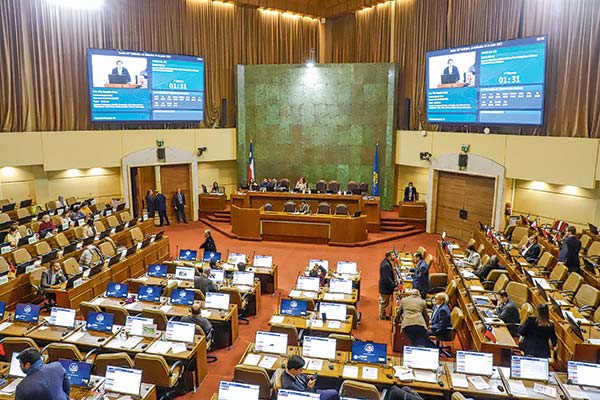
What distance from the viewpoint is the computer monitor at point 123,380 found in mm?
6148

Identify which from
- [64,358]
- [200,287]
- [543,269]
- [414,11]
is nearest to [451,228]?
[543,269]

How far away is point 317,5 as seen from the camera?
2333cm

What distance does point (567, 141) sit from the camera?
1402cm

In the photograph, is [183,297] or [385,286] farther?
[385,286]

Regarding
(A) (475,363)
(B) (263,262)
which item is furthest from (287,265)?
(A) (475,363)

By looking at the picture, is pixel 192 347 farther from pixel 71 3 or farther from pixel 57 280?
pixel 71 3

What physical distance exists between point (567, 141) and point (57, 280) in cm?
1378

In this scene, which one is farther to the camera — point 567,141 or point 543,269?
point 567,141

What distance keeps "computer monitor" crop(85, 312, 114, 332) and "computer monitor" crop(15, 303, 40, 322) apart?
1.07 meters

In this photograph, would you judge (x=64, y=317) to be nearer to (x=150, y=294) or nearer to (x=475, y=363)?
(x=150, y=294)

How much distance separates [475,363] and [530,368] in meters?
0.70

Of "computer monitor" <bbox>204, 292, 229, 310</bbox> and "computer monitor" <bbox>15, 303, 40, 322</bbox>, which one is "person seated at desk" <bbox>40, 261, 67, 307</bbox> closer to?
"computer monitor" <bbox>15, 303, 40, 322</bbox>

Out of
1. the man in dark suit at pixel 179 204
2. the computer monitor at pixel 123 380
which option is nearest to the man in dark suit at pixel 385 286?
the computer monitor at pixel 123 380

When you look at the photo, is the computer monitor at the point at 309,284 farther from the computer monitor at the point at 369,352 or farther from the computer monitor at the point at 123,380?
the computer monitor at the point at 123,380
